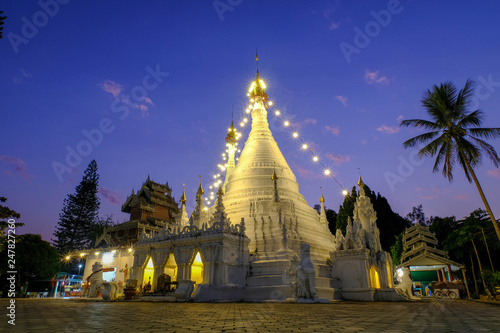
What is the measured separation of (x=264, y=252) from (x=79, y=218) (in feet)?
172

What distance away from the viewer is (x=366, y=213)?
2453cm

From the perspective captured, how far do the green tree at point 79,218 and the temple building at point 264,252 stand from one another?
41.8 metres

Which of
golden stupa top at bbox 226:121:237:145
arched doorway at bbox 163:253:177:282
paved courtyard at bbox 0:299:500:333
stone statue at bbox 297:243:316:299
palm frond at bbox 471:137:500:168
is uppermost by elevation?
golden stupa top at bbox 226:121:237:145

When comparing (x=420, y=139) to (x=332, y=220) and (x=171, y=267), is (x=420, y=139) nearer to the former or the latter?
(x=171, y=267)

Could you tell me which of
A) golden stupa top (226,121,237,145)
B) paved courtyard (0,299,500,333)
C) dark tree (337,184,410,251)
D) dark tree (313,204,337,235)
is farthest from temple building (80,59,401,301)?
dark tree (313,204,337,235)

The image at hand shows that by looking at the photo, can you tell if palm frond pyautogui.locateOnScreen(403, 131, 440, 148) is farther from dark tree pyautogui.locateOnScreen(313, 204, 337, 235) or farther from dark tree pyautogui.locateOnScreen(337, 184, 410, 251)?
dark tree pyautogui.locateOnScreen(313, 204, 337, 235)

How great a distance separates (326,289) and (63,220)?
5818 centimetres

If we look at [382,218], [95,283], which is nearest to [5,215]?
[95,283]

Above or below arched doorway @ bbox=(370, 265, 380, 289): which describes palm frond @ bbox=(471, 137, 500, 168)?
above

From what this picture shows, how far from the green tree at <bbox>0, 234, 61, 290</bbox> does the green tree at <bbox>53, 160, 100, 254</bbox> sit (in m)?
22.1

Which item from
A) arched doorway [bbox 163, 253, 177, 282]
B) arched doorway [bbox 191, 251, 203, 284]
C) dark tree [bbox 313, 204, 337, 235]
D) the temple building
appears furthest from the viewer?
dark tree [bbox 313, 204, 337, 235]

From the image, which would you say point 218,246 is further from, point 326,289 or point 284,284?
point 326,289

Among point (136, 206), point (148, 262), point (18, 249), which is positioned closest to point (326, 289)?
point (148, 262)

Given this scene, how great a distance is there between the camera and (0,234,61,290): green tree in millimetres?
34969
